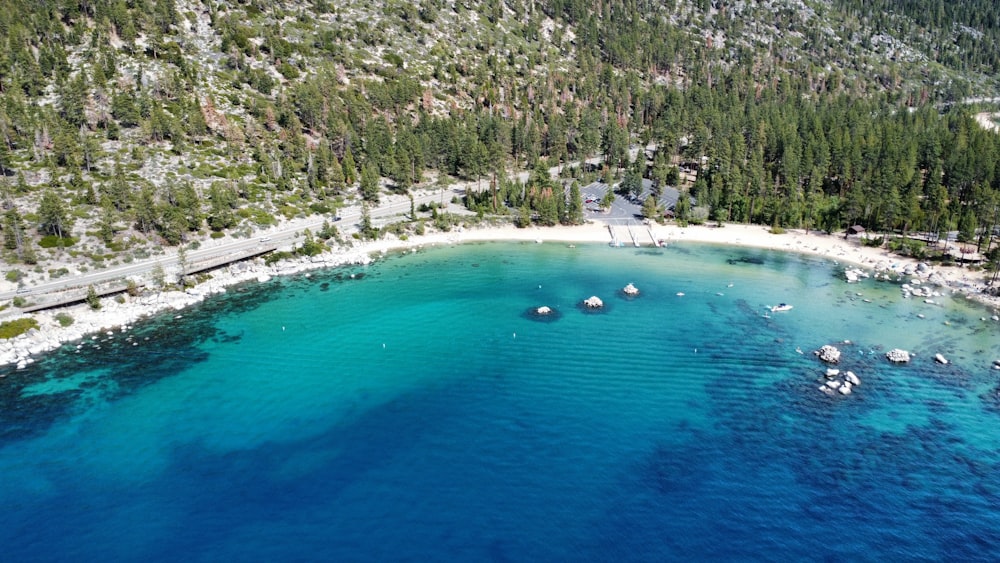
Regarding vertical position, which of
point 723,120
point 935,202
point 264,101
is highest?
point 264,101

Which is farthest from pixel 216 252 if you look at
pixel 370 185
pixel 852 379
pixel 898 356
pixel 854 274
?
pixel 854 274

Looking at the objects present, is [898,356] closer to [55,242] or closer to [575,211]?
[575,211]

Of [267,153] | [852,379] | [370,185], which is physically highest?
[267,153]

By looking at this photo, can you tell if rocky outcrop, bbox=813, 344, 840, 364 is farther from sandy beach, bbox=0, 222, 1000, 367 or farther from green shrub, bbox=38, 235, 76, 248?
green shrub, bbox=38, 235, 76, 248

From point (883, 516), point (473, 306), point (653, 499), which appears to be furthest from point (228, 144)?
point (883, 516)

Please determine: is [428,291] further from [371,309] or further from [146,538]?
[146,538]

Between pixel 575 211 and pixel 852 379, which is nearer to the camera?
pixel 852 379

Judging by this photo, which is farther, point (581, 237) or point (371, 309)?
point (581, 237)
